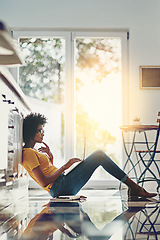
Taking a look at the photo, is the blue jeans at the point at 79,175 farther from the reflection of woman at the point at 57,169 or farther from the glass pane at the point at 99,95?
the glass pane at the point at 99,95

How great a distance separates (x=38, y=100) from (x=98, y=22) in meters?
1.42

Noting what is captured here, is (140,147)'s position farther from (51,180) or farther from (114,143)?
(51,180)

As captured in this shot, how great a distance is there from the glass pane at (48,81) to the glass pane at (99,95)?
250mm

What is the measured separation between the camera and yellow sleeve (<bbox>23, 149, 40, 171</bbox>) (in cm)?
300

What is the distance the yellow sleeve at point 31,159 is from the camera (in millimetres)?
3002

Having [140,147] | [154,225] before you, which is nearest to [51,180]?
[154,225]

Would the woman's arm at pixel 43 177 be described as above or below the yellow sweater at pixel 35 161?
below

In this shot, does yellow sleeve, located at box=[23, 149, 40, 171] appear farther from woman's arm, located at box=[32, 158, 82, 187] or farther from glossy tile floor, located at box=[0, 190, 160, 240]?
glossy tile floor, located at box=[0, 190, 160, 240]

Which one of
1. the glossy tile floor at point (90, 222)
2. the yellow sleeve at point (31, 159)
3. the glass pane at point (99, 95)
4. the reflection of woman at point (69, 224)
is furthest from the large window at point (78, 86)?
the reflection of woman at point (69, 224)

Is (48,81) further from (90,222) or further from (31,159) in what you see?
(90,222)

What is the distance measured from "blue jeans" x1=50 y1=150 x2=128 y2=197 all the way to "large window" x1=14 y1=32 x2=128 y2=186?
1829mm

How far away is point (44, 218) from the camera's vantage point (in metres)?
2.24

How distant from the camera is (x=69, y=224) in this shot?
2031mm

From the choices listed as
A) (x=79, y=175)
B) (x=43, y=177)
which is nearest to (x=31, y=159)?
(x=43, y=177)
